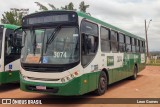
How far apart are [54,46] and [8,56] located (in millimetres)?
4276

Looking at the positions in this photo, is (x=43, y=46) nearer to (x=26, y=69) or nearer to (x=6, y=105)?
(x=26, y=69)

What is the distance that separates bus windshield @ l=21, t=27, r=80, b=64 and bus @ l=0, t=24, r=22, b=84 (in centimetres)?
305

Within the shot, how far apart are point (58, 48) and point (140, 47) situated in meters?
Answer: 11.9

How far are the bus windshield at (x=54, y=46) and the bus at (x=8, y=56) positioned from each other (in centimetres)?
305

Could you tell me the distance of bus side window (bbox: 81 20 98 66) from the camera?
9.30 m

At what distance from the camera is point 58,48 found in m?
8.97

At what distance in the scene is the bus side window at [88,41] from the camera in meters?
9.30

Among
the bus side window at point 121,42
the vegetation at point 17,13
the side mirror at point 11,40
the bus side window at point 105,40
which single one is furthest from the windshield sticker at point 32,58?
the vegetation at point 17,13

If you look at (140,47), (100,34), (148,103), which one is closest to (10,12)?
(140,47)

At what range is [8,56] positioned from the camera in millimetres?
12586

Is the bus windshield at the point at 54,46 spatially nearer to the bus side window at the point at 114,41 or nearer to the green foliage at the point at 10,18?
the bus side window at the point at 114,41

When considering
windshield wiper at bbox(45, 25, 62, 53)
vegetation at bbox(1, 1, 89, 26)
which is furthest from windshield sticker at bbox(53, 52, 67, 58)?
vegetation at bbox(1, 1, 89, 26)

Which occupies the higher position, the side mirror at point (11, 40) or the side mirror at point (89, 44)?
the side mirror at point (11, 40)

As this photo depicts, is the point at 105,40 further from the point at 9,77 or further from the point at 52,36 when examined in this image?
the point at 9,77
